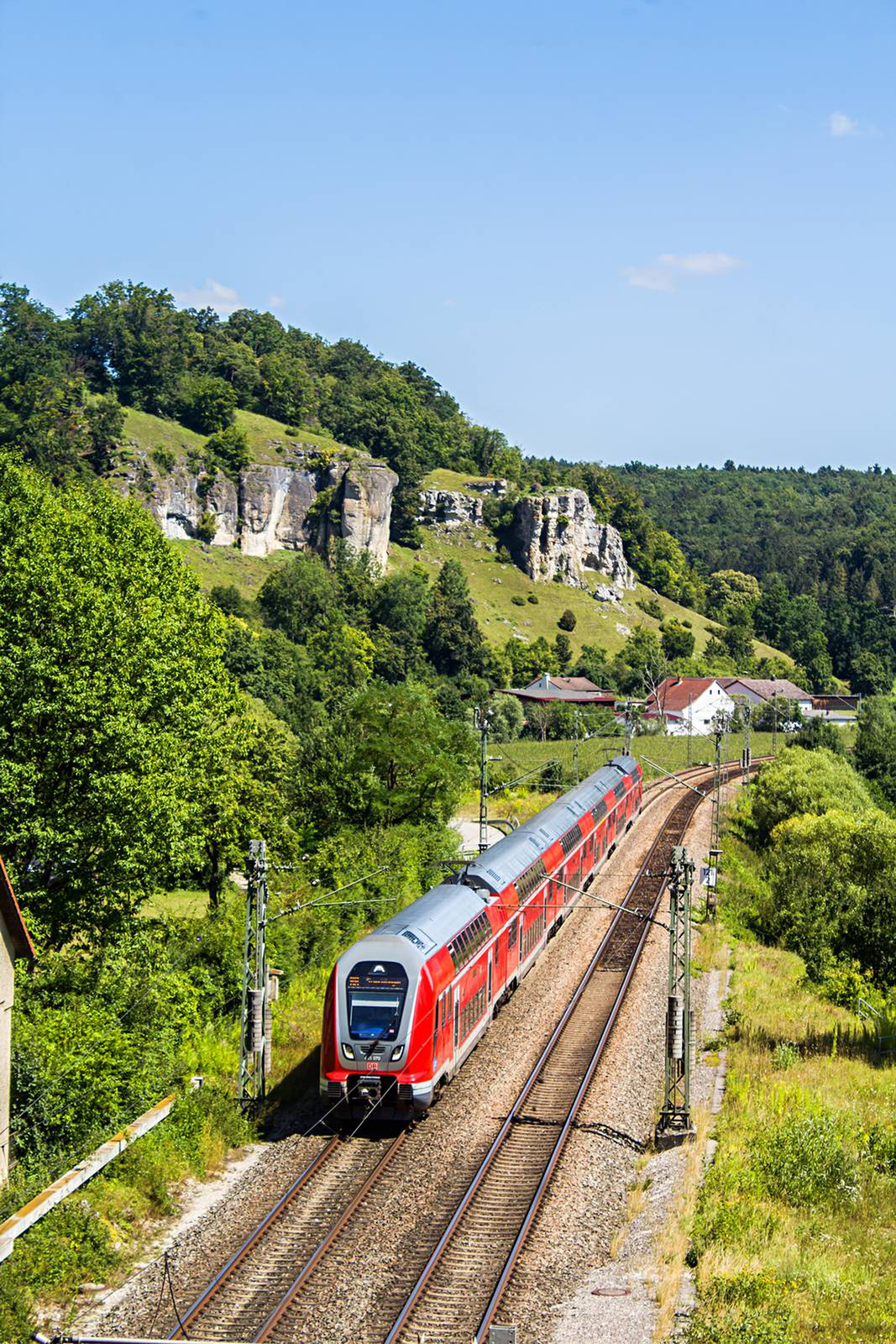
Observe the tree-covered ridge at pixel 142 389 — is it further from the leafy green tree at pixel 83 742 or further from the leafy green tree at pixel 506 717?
the leafy green tree at pixel 83 742

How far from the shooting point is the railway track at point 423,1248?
1731cm

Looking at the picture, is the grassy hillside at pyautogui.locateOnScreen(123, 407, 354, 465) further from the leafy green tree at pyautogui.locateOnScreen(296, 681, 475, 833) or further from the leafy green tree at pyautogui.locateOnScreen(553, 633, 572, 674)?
the leafy green tree at pyautogui.locateOnScreen(296, 681, 475, 833)

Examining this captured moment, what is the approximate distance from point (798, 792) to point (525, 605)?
113 m

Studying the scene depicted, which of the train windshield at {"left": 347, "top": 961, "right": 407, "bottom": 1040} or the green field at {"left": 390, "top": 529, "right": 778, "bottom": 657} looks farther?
the green field at {"left": 390, "top": 529, "right": 778, "bottom": 657}

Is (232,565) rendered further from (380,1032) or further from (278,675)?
(380,1032)

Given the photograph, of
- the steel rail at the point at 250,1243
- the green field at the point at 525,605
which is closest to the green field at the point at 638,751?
the green field at the point at 525,605

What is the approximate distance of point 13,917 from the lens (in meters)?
21.6

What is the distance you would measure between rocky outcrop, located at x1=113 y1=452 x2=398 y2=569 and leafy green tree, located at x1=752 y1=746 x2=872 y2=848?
9272 centimetres

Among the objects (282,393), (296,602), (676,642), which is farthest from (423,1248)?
(282,393)

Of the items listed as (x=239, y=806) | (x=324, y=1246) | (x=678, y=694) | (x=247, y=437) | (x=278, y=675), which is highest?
(x=247, y=437)

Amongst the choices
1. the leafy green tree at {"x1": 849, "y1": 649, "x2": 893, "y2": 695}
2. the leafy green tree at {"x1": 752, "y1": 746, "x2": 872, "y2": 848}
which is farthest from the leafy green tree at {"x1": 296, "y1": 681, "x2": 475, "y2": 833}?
→ the leafy green tree at {"x1": 849, "y1": 649, "x2": 893, "y2": 695}

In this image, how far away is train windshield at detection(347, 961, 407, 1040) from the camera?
24109 millimetres

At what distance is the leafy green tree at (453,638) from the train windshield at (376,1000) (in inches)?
4917

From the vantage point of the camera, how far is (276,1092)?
2705 centimetres
